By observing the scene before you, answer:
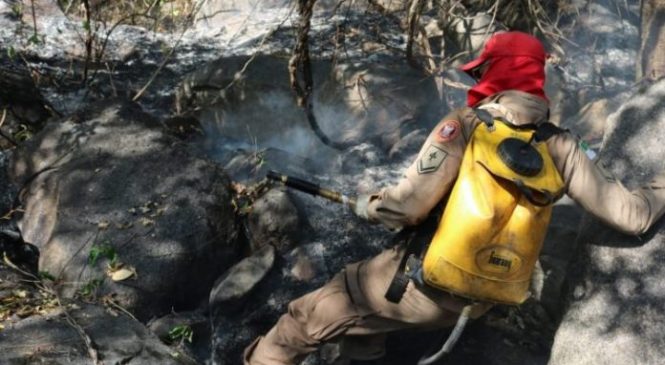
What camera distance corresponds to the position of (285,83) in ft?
21.1

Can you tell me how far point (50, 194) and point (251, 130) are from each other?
6.52 feet

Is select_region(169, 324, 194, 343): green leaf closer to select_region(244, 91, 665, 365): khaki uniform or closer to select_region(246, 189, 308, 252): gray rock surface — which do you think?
select_region(244, 91, 665, 365): khaki uniform

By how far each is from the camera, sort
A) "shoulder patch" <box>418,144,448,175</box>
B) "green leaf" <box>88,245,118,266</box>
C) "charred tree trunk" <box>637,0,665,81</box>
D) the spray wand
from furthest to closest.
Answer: "charred tree trunk" <box>637,0,665,81</box>, "green leaf" <box>88,245,118,266</box>, the spray wand, "shoulder patch" <box>418,144,448,175</box>

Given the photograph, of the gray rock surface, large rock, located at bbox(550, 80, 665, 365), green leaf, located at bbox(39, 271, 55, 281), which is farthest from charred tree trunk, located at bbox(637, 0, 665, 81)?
green leaf, located at bbox(39, 271, 55, 281)

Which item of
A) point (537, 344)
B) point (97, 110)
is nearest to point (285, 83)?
point (97, 110)

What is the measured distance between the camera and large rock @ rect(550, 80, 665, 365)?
131 inches

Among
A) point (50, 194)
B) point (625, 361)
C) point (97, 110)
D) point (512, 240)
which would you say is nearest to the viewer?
point (512, 240)

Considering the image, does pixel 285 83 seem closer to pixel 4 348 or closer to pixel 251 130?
pixel 251 130

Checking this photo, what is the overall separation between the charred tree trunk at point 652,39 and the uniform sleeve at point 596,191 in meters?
2.82

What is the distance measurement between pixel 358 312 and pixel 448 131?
1.06 metres

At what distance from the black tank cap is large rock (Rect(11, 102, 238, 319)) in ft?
7.94

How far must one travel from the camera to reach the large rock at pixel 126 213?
434cm

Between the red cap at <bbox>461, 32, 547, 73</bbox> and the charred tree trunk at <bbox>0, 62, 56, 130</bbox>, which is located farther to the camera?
the charred tree trunk at <bbox>0, 62, 56, 130</bbox>

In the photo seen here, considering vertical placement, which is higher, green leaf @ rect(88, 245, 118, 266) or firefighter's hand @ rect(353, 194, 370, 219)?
firefighter's hand @ rect(353, 194, 370, 219)
